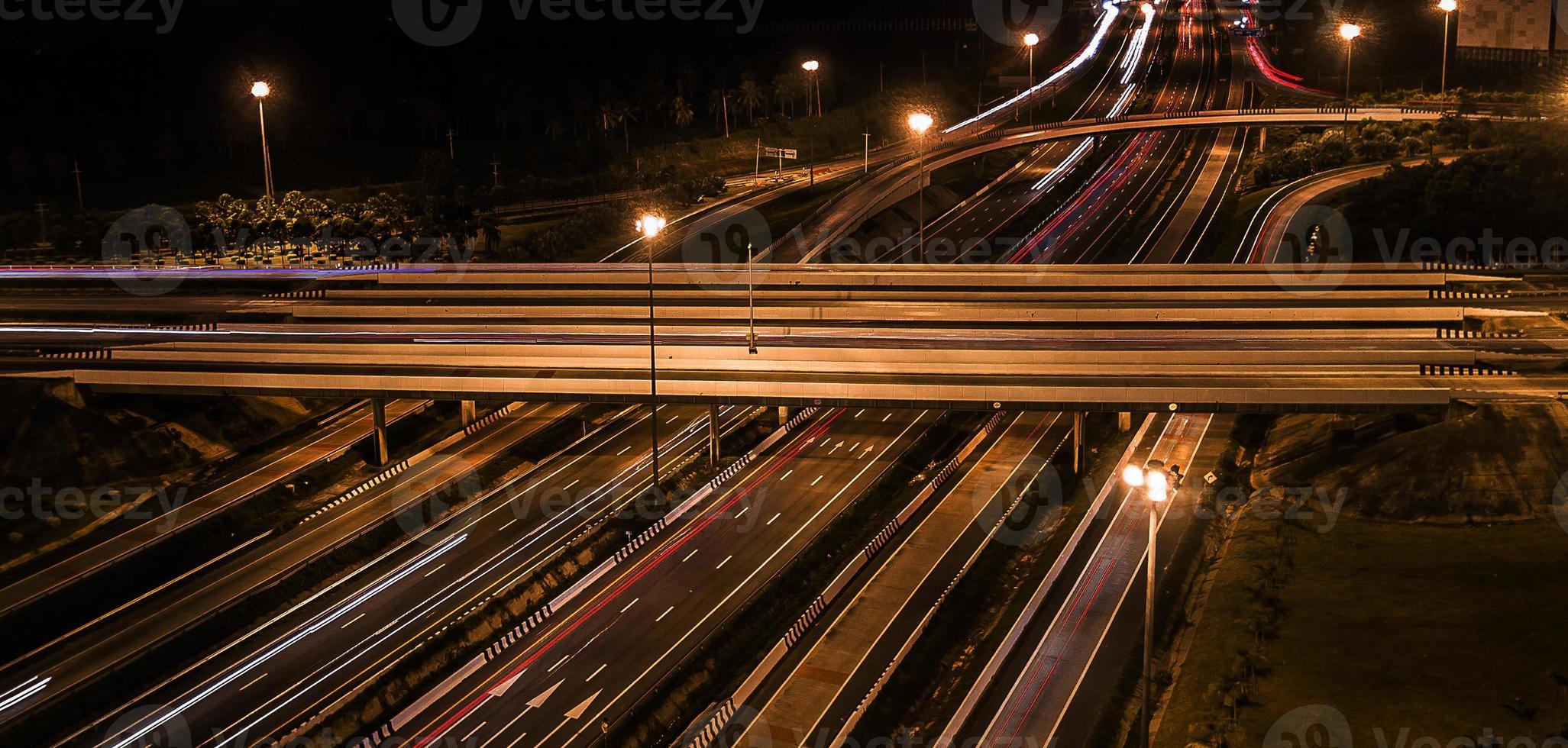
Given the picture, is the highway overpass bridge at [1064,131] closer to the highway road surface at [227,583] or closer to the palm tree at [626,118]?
the palm tree at [626,118]

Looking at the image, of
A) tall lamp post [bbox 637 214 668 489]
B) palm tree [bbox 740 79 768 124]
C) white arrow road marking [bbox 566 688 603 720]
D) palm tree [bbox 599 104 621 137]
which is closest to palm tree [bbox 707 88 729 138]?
palm tree [bbox 740 79 768 124]

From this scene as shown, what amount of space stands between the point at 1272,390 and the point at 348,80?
118m

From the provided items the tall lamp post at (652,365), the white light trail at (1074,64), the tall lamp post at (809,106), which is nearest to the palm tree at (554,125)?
the tall lamp post at (809,106)

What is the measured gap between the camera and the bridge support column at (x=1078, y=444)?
52.0 metres

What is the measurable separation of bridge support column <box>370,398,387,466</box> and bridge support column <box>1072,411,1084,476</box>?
29.1 m

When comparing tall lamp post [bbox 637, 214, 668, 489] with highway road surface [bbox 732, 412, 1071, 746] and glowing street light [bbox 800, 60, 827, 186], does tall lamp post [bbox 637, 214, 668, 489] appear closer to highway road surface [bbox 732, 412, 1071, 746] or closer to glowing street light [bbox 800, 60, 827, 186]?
highway road surface [bbox 732, 412, 1071, 746]

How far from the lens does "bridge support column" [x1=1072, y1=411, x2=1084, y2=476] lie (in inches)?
2046

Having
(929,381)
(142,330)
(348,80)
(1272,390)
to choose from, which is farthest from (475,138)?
(1272,390)

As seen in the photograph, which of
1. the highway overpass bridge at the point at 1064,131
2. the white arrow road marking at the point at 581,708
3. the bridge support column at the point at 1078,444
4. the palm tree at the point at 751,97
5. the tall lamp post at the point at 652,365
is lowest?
the white arrow road marking at the point at 581,708

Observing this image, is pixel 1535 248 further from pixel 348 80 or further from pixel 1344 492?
pixel 348 80

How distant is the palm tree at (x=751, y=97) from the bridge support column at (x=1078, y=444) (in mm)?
78547

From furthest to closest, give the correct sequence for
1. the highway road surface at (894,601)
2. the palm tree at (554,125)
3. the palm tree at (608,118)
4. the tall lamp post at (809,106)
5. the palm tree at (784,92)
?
the palm tree at (784,92) < the palm tree at (554,125) < the palm tree at (608,118) < the tall lamp post at (809,106) < the highway road surface at (894,601)

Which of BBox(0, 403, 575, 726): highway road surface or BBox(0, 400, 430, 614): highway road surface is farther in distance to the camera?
BBox(0, 400, 430, 614): highway road surface

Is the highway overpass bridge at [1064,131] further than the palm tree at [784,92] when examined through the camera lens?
No
